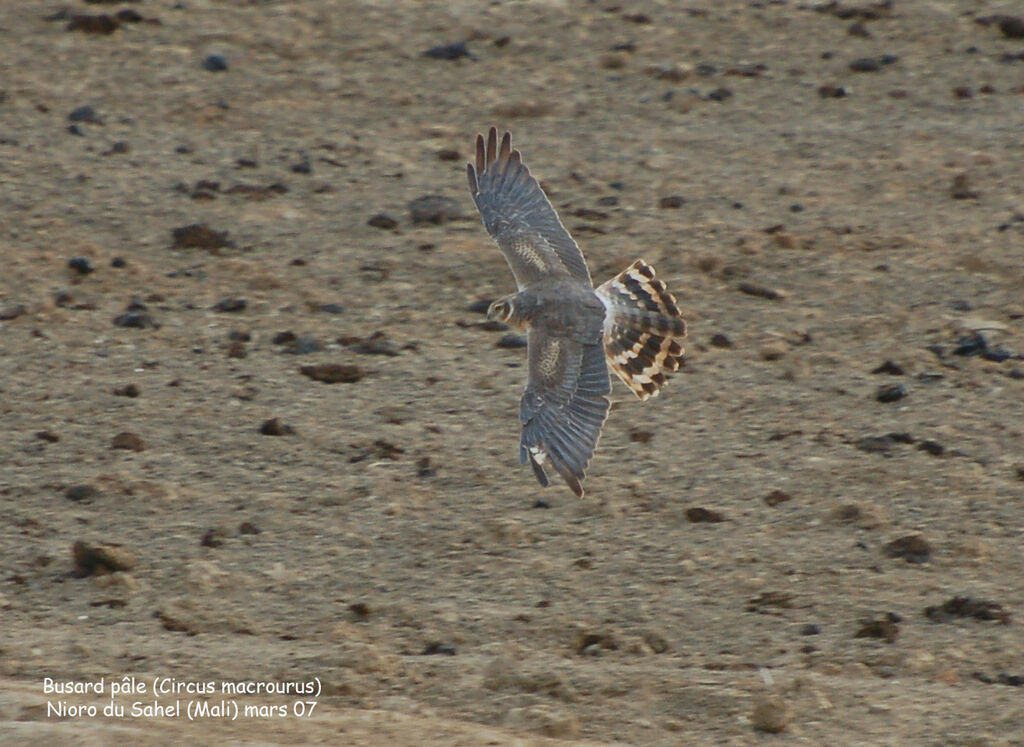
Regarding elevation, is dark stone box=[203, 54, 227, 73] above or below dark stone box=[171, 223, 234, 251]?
above

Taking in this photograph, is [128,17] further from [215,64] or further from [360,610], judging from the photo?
[360,610]

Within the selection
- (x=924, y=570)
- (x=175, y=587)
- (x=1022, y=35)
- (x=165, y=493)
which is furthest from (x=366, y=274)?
(x=1022, y=35)

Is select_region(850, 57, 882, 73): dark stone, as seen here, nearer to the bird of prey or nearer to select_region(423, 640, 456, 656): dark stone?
the bird of prey

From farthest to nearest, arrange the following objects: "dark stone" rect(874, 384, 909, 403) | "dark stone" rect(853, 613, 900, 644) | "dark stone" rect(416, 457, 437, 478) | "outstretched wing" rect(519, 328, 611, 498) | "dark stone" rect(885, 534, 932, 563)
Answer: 1. "dark stone" rect(874, 384, 909, 403)
2. "dark stone" rect(416, 457, 437, 478)
3. "dark stone" rect(885, 534, 932, 563)
4. "outstretched wing" rect(519, 328, 611, 498)
5. "dark stone" rect(853, 613, 900, 644)

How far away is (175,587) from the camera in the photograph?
6.96m

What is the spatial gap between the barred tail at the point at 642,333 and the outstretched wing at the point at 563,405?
0.43 m

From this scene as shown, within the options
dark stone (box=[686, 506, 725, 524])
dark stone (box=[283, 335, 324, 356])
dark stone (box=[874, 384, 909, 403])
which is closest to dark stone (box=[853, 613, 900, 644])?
dark stone (box=[686, 506, 725, 524])

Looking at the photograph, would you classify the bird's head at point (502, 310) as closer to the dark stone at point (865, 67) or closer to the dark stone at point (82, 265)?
the dark stone at point (82, 265)

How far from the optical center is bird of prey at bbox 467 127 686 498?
7285 millimetres

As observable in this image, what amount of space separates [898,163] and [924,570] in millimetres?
4825

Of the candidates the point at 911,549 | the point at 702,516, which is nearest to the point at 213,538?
the point at 702,516

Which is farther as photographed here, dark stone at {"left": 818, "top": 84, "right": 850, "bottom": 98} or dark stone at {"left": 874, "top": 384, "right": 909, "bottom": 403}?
dark stone at {"left": 818, "top": 84, "right": 850, "bottom": 98}

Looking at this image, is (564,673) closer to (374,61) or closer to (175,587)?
(175,587)

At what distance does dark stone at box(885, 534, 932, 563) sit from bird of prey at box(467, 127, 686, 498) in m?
1.29
